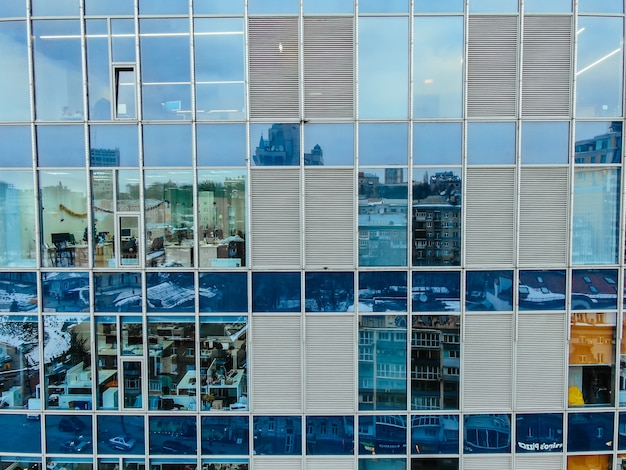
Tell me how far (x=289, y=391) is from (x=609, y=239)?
7.92 meters

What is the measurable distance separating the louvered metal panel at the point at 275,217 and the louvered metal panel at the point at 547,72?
17.8 ft

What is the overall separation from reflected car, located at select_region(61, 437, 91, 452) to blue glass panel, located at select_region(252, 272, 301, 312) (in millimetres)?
4841

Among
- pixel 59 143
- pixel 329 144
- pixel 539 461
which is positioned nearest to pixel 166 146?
pixel 59 143

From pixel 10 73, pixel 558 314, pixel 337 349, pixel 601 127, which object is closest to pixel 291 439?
pixel 337 349

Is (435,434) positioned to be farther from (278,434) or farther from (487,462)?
(278,434)

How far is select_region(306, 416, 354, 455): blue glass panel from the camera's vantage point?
771cm

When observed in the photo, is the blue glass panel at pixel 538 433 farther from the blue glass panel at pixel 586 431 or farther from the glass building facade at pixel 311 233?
the blue glass panel at pixel 586 431

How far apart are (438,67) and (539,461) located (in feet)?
29.9

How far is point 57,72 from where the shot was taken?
25.2 feet

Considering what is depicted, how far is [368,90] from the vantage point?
7621 millimetres

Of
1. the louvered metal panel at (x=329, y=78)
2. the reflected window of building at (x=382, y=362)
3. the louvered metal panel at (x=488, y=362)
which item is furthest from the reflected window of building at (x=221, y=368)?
the louvered metal panel at (x=329, y=78)

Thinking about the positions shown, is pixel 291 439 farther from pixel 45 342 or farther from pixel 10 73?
pixel 10 73

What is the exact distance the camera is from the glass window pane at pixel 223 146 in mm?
7586

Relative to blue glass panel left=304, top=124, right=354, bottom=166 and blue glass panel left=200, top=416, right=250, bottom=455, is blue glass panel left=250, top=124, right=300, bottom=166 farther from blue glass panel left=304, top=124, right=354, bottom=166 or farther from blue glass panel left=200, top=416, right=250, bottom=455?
blue glass panel left=200, top=416, right=250, bottom=455
